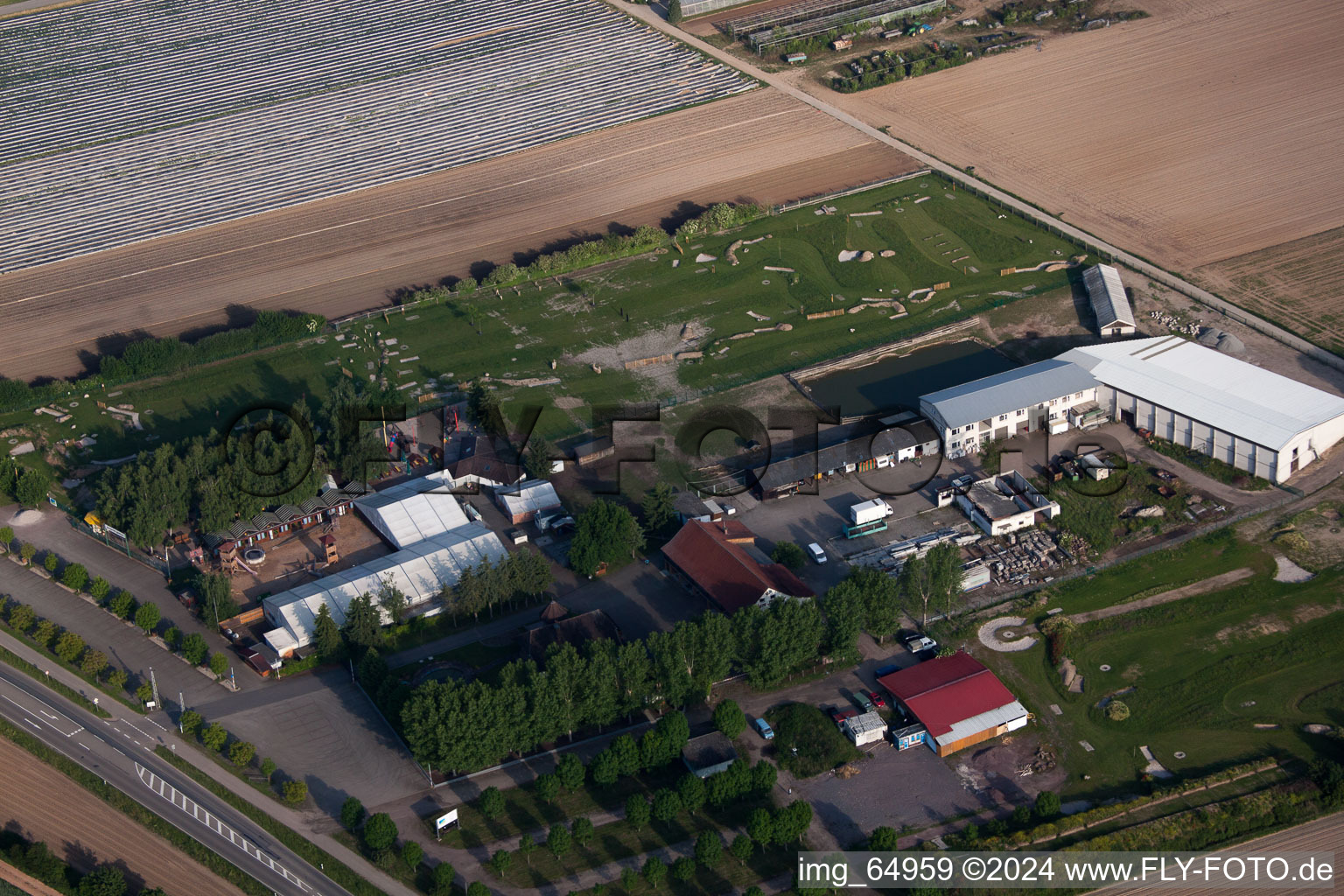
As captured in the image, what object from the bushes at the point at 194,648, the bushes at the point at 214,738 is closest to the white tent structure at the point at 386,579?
the bushes at the point at 194,648

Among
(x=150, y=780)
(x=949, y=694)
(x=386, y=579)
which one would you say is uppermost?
(x=386, y=579)

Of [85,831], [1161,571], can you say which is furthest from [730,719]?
[85,831]

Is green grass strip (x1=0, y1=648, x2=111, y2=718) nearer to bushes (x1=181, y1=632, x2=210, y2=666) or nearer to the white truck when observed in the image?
bushes (x1=181, y1=632, x2=210, y2=666)

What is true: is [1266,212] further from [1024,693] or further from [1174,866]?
[1174,866]

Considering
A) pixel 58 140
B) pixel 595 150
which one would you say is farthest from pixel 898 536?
pixel 58 140

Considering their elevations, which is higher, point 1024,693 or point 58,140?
point 58,140

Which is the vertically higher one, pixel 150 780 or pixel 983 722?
pixel 983 722

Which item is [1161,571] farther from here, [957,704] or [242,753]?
[242,753]

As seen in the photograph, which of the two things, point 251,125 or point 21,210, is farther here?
point 251,125
